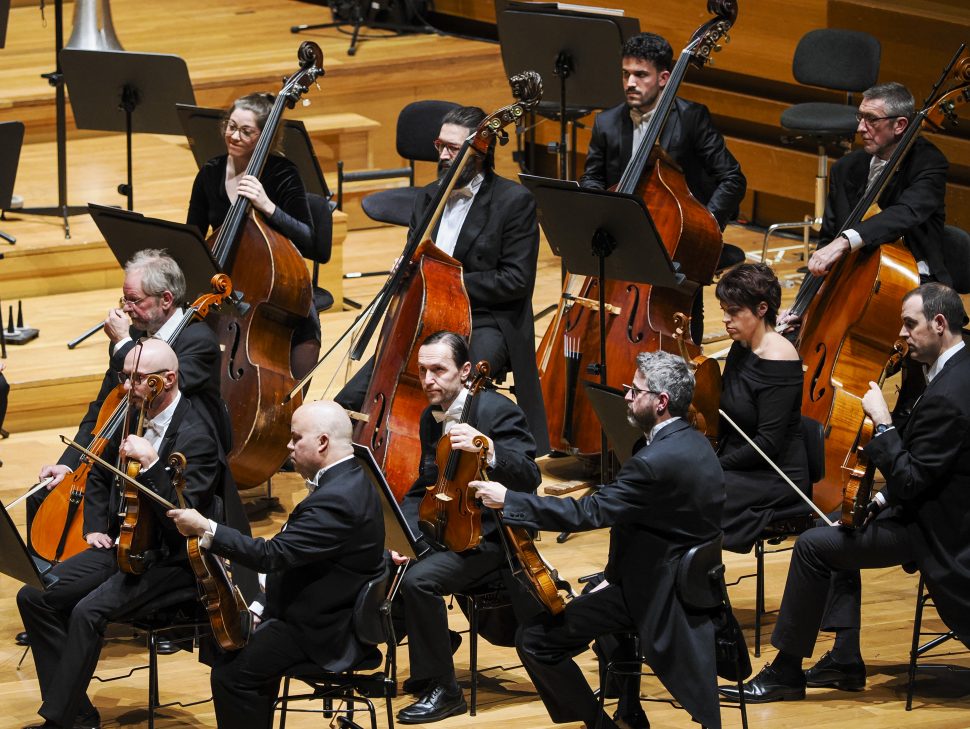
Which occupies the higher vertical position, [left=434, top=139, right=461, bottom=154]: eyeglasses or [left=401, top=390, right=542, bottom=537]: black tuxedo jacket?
[left=434, top=139, right=461, bottom=154]: eyeglasses

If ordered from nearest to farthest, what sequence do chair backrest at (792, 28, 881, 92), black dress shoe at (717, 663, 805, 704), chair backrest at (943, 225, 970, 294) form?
black dress shoe at (717, 663, 805, 704) < chair backrest at (943, 225, 970, 294) < chair backrest at (792, 28, 881, 92)

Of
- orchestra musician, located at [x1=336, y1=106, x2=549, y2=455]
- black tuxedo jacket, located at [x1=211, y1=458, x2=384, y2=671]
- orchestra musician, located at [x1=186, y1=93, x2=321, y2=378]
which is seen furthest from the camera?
orchestra musician, located at [x1=186, y1=93, x2=321, y2=378]

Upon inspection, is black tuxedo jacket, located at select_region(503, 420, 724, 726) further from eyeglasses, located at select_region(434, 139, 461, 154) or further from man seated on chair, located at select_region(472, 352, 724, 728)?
eyeglasses, located at select_region(434, 139, 461, 154)

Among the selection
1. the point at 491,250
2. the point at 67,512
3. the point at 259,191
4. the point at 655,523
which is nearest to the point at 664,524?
the point at 655,523

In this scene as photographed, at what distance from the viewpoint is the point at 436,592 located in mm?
4188

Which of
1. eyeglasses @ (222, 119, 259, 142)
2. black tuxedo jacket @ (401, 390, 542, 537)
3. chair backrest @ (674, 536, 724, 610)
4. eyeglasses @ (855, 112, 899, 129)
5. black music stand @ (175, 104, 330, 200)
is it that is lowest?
chair backrest @ (674, 536, 724, 610)

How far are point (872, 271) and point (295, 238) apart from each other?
6.12 feet

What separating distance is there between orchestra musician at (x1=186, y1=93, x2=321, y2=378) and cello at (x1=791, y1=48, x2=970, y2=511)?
1.63 metres

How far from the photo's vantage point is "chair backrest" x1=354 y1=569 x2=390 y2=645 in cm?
376

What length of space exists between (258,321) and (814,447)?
1805 mm

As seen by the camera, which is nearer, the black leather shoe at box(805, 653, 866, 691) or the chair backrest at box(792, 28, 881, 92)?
the black leather shoe at box(805, 653, 866, 691)

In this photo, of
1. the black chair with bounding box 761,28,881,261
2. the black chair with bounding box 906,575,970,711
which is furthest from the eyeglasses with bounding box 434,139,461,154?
the black chair with bounding box 761,28,881,261

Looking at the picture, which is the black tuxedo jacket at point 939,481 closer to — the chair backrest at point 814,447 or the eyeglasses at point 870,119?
the chair backrest at point 814,447

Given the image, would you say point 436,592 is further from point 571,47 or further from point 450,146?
point 571,47
